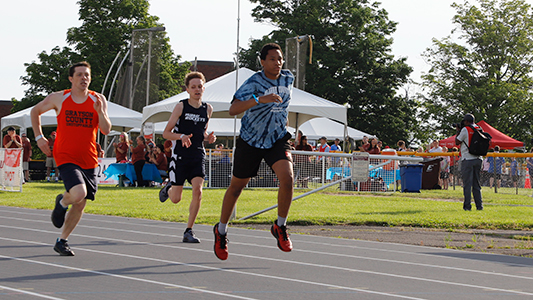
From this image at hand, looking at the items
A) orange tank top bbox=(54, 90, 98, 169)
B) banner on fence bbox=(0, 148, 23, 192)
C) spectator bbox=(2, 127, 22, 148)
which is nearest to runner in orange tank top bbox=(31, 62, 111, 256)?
orange tank top bbox=(54, 90, 98, 169)

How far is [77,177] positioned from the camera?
270 inches

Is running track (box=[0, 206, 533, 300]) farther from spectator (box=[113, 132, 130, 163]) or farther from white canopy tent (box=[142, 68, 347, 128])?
spectator (box=[113, 132, 130, 163])

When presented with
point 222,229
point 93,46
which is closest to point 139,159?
point 222,229

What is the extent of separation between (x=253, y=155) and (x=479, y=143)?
915cm

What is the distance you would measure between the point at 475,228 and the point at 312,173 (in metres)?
3.84

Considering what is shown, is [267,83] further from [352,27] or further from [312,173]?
[352,27]

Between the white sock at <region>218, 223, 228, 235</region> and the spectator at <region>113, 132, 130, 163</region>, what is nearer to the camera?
Result: the white sock at <region>218, 223, 228, 235</region>

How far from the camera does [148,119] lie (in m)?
24.1

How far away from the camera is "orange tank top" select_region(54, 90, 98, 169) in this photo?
6898 millimetres

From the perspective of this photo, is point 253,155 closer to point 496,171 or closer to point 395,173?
point 395,173

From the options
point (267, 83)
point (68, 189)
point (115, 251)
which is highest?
point (267, 83)

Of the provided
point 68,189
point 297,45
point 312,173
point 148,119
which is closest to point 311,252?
point 68,189

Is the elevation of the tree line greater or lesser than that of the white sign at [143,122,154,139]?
greater

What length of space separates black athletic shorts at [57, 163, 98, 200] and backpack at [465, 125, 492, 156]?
9604 millimetres
